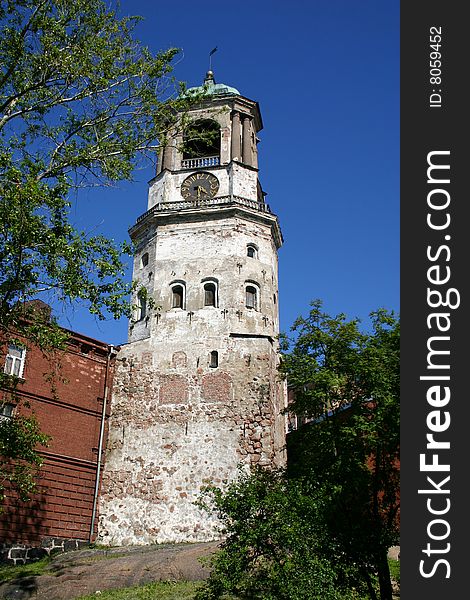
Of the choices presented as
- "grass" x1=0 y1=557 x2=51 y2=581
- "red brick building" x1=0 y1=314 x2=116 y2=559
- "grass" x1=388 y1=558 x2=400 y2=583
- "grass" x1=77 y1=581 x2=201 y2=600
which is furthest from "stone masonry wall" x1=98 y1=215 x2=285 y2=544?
"grass" x1=77 y1=581 x2=201 y2=600

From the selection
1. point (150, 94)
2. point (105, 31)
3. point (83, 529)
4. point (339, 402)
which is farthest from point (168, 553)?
point (105, 31)

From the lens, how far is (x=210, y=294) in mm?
29547

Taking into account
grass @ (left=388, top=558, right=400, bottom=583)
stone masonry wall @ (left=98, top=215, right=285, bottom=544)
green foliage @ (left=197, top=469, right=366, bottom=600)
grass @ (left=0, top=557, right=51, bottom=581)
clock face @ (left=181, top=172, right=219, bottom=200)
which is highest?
clock face @ (left=181, top=172, right=219, bottom=200)

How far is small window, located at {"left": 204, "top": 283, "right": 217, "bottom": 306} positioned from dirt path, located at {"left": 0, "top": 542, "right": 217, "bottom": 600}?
36.4 ft

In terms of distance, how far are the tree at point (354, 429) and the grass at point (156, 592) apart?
4298 millimetres

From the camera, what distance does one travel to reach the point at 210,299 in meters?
29.4

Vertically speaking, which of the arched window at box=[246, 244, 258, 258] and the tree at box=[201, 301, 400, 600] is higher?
the arched window at box=[246, 244, 258, 258]

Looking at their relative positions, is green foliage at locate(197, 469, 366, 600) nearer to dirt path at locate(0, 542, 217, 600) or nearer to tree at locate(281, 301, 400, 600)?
tree at locate(281, 301, 400, 600)

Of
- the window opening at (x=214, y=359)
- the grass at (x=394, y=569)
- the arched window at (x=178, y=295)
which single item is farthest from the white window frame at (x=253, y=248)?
the grass at (x=394, y=569)

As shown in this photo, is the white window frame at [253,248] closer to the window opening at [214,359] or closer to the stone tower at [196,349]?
the stone tower at [196,349]

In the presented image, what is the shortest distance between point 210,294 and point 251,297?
1909 millimetres

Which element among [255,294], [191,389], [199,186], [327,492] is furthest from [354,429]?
[199,186]

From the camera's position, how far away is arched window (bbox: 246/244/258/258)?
30594 mm

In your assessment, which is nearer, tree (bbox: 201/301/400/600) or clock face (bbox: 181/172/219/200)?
tree (bbox: 201/301/400/600)
